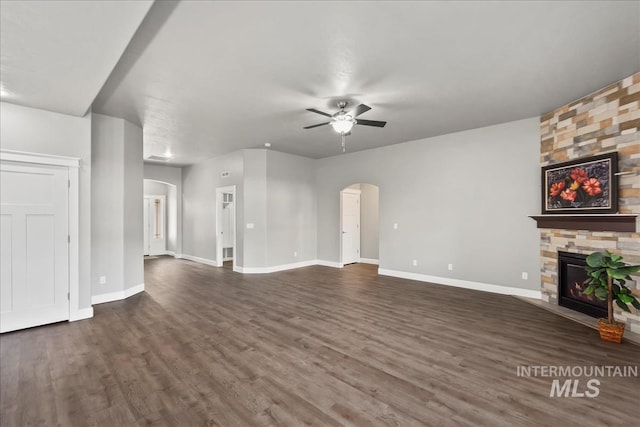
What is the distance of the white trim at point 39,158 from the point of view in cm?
353

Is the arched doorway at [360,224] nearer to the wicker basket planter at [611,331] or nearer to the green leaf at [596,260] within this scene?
the green leaf at [596,260]

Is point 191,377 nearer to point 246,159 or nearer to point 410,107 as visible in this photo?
point 410,107

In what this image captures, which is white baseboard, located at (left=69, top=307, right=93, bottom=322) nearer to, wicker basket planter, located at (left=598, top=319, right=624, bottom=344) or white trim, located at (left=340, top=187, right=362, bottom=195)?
white trim, located at (left=340, top=187, right=362, bottom=195)

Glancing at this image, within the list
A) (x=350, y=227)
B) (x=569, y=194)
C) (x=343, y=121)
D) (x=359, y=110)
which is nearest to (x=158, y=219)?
(x=350, y=227)

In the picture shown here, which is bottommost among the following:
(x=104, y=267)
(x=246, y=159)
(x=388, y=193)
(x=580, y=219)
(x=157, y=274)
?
(x=157, y=274)

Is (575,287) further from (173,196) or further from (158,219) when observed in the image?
(158,219)

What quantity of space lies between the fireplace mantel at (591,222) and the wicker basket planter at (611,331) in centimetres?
113

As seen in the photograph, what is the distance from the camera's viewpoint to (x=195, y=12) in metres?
2.32

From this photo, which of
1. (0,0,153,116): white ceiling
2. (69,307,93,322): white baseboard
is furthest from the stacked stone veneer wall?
(69,307,93,322): white baseboard

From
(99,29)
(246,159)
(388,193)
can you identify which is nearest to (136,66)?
(99,29)

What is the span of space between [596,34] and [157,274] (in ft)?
27.2

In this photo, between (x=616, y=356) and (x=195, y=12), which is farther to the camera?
(x=616, y=356)

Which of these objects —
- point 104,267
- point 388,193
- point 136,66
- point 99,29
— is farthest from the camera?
point 388,193

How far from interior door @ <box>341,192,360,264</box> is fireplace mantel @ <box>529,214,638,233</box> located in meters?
4.34
